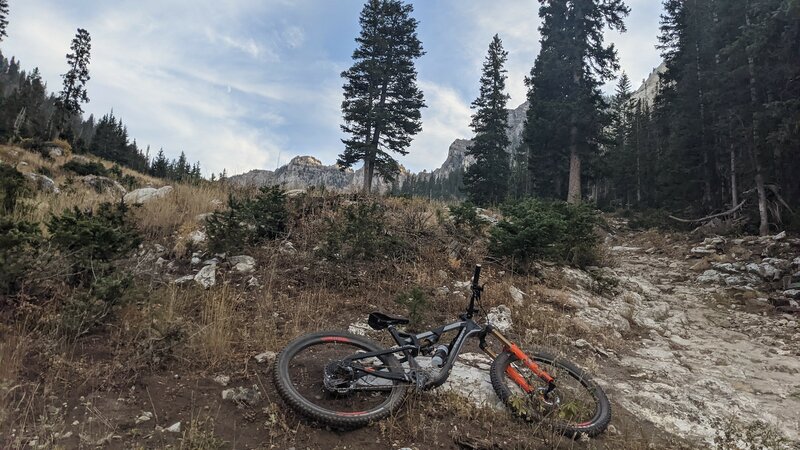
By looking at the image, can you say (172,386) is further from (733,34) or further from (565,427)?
(733,34)

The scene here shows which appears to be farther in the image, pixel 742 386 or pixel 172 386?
pixel 742 386

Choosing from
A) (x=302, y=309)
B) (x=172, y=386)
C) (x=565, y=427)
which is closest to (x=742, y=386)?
(x=565, y=427)

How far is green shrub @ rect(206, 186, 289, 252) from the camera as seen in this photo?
645 centimetres

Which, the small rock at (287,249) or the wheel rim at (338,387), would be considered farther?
the small rock at (287,249)

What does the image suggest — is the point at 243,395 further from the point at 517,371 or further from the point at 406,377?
the point at 517,371

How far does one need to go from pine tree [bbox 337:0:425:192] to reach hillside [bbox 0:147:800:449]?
1742cm

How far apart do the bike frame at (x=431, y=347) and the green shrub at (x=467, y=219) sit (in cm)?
536

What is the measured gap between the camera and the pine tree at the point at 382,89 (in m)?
26.1

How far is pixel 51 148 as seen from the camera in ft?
71.9

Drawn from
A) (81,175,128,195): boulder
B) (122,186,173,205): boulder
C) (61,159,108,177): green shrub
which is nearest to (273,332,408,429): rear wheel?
(122,186,173,205): boulder

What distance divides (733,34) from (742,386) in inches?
730

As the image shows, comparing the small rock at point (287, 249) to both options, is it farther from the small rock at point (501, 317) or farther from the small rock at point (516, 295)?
the small rock at point (516, 295)

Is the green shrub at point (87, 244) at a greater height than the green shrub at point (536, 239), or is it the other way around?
the green shrub at point (536, 239)

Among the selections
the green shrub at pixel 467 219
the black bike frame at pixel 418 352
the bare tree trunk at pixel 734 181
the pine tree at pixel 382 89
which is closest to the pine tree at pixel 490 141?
the pine tree at pixel 382 89
